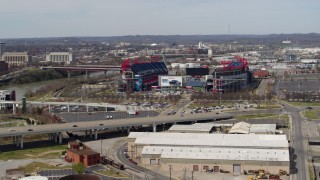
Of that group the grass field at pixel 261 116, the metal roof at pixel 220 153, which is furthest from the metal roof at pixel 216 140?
the grass field at pixel 261 116

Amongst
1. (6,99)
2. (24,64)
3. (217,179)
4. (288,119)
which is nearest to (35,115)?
(6,99)

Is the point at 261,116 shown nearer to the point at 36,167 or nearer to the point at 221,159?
the point at 221,159

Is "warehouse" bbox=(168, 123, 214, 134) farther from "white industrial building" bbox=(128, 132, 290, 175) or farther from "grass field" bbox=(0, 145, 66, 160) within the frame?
"grass field" bbox=(0, 145, 66, 160)

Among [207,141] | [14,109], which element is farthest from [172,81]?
[207,141]

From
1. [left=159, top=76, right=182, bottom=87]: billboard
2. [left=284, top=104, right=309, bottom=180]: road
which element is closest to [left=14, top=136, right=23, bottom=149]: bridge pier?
[left=284, top=104, right=309, bottom=180]: road

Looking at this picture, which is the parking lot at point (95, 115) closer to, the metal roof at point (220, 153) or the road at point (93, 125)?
the road at point (93, 125)

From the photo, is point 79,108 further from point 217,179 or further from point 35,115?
point 217,179
